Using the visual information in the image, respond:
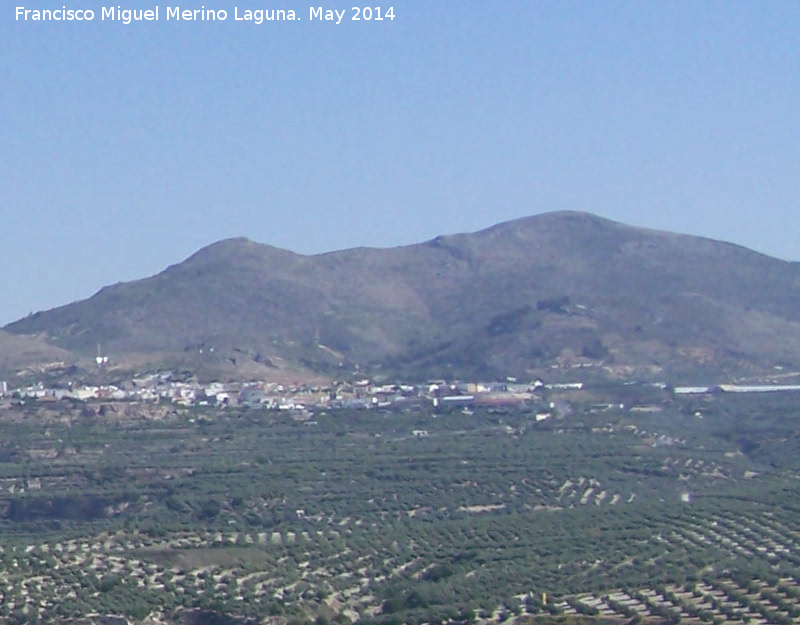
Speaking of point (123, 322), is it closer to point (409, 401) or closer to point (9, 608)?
point (409, 401)

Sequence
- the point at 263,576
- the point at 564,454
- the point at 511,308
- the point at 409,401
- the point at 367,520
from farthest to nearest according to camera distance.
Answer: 1. the point at 511,308
2. the point at 409,401
3. the point at 564,454
4. the point at 367,520
5. the point at 263,576

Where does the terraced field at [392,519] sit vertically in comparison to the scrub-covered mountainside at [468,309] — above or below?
below

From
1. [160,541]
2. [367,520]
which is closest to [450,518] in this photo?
[367,520]

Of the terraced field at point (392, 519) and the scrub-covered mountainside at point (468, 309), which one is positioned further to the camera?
the scrub-covered mountainside at point (468, 309)

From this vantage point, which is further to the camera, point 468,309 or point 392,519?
point 468,309

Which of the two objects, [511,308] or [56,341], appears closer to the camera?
[56,341]

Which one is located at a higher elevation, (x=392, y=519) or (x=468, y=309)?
(x=468, y=309)

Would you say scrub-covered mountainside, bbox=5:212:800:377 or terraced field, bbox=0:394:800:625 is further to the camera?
scrub-covered mountainside, bbox=5:212:800:377

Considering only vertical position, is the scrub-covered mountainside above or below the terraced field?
above
